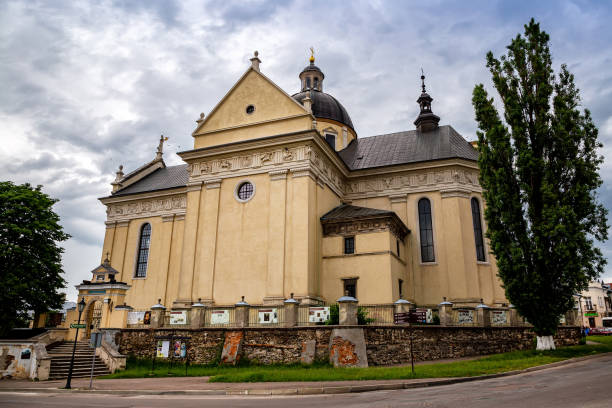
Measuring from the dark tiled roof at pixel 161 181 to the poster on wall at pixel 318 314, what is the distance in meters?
19.7

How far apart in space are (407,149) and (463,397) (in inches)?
984

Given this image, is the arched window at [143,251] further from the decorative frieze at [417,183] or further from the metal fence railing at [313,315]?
the metal fence railing at [313,315]

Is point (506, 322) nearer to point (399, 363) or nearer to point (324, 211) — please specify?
point (399, 363)

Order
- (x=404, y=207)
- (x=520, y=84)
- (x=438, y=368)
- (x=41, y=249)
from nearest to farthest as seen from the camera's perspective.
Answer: (x=438, y=368) < (x=520, y=84) < (x=41, y=249) < (x=404, y=207)

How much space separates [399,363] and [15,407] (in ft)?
44.1

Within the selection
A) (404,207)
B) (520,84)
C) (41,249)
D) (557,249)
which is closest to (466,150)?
(404,207)

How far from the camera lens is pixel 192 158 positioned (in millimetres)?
28672

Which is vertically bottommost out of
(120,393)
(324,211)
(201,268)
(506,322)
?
(120,393)

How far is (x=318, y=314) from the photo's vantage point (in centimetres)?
1966

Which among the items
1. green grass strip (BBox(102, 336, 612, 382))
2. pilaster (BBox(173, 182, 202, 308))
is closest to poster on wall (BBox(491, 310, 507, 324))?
green grass strip (BBox(102, 336, 612, 382))

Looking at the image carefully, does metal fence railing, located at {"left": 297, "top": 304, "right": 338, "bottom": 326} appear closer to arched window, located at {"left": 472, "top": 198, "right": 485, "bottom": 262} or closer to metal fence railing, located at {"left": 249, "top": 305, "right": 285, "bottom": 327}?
metal fence railing, located at {"left": 249, "top": 305, "right": 285, "bottom": 327}

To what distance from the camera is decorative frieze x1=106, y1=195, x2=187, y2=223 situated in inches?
1395

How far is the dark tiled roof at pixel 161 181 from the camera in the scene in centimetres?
3753

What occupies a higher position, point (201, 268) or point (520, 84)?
point (520, 84)
